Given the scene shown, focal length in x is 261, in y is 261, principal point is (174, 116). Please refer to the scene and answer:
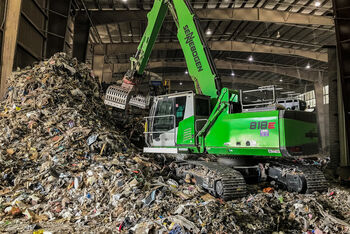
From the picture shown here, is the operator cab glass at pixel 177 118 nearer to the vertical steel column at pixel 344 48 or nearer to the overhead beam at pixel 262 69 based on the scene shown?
the vertical steel column at pixel 344 48

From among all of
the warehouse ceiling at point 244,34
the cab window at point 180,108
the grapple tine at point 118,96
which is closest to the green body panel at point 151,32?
the grapple tine at point 118,96

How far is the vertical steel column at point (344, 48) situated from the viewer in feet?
26.2

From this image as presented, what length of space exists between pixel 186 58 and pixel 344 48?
5.18 m

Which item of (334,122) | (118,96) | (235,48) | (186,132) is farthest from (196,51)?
(235,48)

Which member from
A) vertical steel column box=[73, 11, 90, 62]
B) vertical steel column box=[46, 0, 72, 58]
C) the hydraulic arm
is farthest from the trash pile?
vertical steel column box=[73, 11, 90, 62]

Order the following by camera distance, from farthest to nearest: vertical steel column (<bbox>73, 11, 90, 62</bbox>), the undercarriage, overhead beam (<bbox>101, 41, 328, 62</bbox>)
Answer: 1. overhead beam (<bbox>101, 41, 328, 62</bbox>)
2. vertical steel column (<bbox>73, 11, 90, 62</bbox>)
3. the undercarriage

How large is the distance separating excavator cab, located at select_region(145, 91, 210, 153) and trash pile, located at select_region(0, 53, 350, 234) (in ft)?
2.38

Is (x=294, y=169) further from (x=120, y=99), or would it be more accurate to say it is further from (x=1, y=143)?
(x=1, y=143)

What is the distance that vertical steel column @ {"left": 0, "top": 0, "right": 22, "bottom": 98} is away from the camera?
913 centimetres

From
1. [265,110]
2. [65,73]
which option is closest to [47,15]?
[65,73]

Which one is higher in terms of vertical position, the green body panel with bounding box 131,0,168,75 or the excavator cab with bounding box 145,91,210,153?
the green body panel with bounding box 131,0,168,75

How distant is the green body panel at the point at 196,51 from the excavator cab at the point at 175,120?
424mm

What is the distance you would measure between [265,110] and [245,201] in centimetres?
176

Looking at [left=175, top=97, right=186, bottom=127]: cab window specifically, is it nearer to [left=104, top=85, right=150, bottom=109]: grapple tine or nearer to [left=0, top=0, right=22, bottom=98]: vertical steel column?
[left=104, top=85, right=150, bottom=109]: grapple tine
